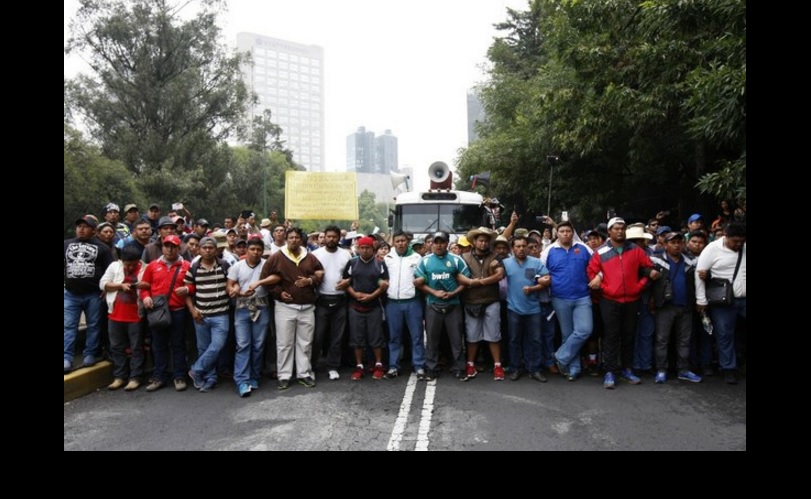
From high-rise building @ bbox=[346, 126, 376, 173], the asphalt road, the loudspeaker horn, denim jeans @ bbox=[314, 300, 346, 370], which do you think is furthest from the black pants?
high-rise building @ bbox=[346, 126, 376, 173]

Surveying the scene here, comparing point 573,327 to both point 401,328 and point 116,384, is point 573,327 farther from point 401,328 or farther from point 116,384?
point 116,384

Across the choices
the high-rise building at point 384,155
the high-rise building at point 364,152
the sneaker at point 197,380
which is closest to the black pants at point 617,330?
the sneaker at point 197,380

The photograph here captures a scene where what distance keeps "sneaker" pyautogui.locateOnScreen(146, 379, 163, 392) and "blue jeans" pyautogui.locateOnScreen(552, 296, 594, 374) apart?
474 cm

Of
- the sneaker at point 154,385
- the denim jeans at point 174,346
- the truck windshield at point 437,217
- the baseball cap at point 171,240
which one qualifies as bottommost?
the sneaker at point 154,385

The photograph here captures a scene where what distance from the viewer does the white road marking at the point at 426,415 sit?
4.55 metres

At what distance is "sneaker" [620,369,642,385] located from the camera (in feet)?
20.5

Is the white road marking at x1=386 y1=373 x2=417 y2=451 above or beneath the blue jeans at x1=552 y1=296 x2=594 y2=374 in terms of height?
beneath

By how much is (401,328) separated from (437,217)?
5705 millimetres

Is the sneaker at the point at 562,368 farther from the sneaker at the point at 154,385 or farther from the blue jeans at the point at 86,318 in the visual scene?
the blue jeans at the point at 86,318

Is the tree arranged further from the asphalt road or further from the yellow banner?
the asphalt road

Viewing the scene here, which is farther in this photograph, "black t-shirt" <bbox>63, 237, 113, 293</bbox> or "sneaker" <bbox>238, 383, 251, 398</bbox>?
"black t-shirt" <bbox>63, 237, 113, 293</bbox>

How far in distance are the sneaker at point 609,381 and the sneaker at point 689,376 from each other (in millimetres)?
933

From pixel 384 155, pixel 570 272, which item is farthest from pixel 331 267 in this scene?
pixel 384 155
